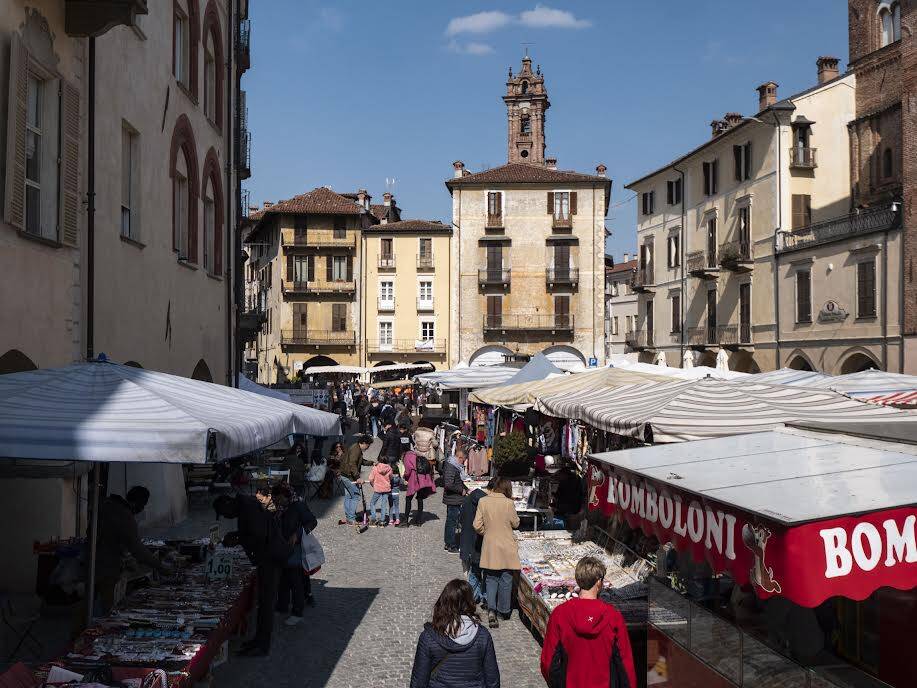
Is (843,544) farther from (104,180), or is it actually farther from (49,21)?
(104,180)

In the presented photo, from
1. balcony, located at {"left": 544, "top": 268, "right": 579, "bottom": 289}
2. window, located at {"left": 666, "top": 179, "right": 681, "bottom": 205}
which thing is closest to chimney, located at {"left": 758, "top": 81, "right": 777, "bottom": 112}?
window, located at {"left": 666, "top": 179, "right": 681, "bottom": 205}

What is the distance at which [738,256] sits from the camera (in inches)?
1393

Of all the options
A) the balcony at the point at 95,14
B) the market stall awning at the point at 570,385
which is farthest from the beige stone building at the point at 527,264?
the balcony at the point at 95,14

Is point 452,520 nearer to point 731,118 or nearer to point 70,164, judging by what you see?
point 70,164

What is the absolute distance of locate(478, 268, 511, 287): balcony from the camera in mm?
50281

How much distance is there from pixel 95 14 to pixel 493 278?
4110cm

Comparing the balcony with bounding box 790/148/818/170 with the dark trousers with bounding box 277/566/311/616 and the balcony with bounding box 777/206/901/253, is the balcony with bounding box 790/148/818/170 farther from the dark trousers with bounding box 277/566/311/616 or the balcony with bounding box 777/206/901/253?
the dark trousers with bounding box 277/566/311/616

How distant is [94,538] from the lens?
677 centimetres

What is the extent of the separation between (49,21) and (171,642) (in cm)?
678

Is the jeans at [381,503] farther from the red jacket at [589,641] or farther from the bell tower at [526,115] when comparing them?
the bell tower at [526,115]

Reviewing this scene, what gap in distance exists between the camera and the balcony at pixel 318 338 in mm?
52375

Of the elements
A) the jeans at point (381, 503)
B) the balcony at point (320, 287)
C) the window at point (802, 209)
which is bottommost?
the jeans at point (381, 503)

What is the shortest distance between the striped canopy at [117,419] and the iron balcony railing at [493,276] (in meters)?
43.7

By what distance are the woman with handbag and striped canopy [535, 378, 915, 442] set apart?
329 centimetres
